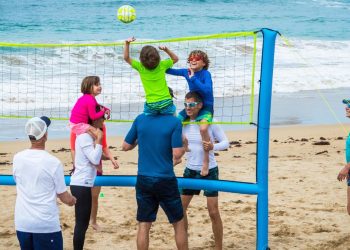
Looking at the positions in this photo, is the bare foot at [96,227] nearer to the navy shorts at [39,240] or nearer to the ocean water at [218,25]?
the navy shorts at [39,240]

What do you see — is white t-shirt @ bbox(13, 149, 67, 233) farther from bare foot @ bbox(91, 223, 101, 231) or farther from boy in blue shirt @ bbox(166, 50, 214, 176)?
bare foot @ bbox(91, 223, 101, 231)

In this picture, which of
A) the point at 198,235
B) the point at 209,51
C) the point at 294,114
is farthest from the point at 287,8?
the point at 198,235

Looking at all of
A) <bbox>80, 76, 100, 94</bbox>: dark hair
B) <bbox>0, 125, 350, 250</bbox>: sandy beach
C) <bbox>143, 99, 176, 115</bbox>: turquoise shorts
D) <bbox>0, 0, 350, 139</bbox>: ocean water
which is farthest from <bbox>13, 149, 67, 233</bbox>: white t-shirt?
<bbox>0, 0, 350, 139</bbox>: ocean water

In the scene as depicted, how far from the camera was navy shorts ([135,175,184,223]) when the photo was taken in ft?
18.6

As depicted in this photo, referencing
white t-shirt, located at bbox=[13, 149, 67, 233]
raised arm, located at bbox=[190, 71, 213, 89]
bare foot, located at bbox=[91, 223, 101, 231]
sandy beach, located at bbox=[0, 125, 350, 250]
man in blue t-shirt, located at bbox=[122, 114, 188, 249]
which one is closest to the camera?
white t-shirt, located at bbox=[13, 149, 67, 233]

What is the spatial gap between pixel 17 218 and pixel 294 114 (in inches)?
430

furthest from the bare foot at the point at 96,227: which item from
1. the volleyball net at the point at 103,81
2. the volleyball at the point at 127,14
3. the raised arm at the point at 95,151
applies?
the volleyball at the point at 127,14

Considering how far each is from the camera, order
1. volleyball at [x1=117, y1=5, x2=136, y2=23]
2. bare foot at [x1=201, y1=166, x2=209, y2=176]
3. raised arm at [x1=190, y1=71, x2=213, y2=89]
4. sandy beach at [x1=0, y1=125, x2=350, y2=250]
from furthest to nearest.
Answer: volleyball at [x1=117, y1=5, x2=136, y2=23]
sandy beach at [x1=0, y1=125, x2=350, y2=250]
bare foot at [x1=201, y1=166, x2=209, y2=176]
raised arm at [x1=190, y1=71, x2=213, y2=89]

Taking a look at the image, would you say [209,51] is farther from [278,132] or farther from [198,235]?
[198,235]

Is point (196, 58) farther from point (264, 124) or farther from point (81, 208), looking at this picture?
point (81, 208)

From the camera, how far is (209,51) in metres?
21.6

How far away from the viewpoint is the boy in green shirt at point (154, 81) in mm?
5781

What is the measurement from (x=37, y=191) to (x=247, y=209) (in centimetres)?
396

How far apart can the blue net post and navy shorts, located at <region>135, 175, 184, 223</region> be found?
2.74ft
